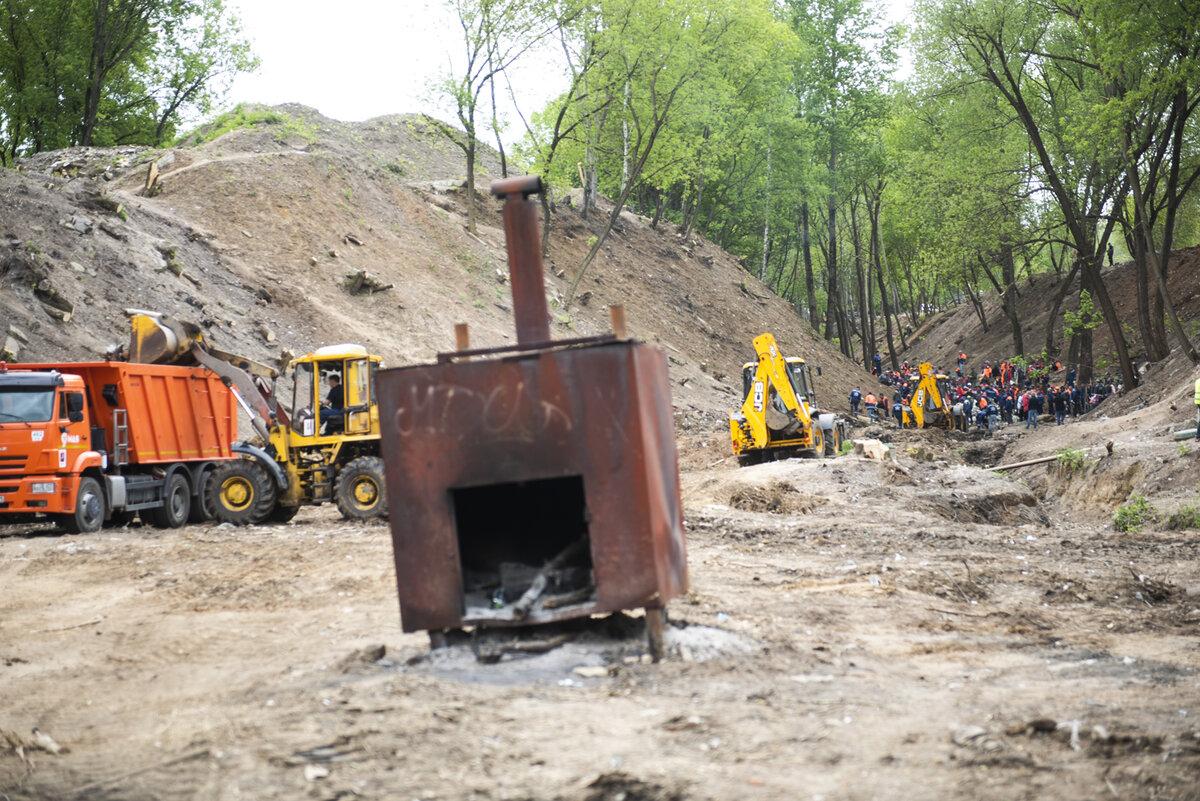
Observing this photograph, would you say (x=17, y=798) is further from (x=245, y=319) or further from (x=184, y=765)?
(x=245, y=319)

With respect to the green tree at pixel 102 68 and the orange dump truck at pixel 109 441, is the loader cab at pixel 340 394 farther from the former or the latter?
the green tree at pixel 102 68

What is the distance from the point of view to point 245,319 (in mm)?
26609

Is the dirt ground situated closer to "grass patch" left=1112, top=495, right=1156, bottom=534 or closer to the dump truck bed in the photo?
"grass patch" left=1112, top=495, right=1156, bottom=534

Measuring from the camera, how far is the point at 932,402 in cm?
3550

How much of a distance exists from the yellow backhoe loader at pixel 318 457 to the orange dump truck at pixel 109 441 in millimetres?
976

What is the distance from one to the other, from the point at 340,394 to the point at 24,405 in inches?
176

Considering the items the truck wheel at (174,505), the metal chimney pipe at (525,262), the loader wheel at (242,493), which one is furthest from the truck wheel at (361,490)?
the metal chimney pipe at (525,262)

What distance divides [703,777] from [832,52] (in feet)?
162

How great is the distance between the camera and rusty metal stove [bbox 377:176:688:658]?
6.56 meters

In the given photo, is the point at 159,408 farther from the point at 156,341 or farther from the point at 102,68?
the point at 102,68

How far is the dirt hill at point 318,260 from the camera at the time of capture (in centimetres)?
2462

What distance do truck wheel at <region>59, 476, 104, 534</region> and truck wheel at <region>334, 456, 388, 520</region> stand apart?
3.59 m

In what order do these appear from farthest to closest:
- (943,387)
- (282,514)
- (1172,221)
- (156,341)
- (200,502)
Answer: (943,387)
(1172,221)
(200,502)
(156,341)
(282,514)

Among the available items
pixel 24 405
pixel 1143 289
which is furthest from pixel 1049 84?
pixel 24 405
